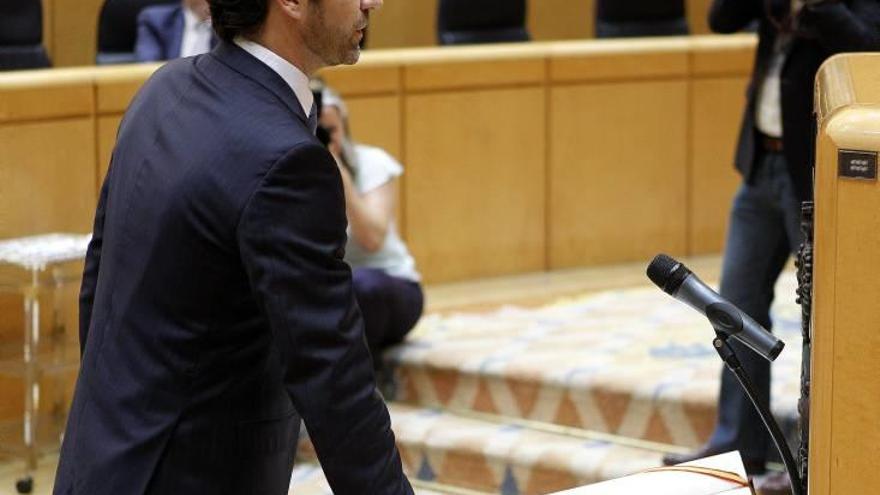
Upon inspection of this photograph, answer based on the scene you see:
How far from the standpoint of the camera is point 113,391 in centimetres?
167

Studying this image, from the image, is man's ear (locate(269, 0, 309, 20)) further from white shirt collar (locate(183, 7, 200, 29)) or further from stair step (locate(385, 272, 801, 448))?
white shirt collar (locate(183, 7, 200, 29))

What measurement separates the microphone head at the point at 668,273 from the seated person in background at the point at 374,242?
2.77 metres

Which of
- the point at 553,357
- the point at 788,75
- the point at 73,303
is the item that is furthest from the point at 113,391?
the point at 553,357

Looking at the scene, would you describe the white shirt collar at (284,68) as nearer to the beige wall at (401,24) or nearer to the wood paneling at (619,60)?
the wood paneling at (619,60)

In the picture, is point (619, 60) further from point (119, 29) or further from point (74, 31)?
point (74, 31)

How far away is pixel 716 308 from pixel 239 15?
574mm

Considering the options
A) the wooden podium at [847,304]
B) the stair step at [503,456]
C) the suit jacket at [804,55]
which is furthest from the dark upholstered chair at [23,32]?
the wooden podium at [847,304]

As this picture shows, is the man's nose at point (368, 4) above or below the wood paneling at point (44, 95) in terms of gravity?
above

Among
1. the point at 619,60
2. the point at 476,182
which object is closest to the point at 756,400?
the point at 476,182

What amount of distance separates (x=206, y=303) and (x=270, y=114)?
0.20 meters

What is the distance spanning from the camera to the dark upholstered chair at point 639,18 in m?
7.21

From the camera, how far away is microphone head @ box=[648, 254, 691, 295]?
1608 mm

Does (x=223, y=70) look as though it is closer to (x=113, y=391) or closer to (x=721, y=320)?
(x=113, y=391)

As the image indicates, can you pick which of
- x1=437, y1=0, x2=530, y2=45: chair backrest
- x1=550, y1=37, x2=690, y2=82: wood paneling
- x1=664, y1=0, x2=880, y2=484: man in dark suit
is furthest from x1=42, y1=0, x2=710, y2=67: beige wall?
x1=664, y1=0, x2=880, y2=484: man in dark suit
